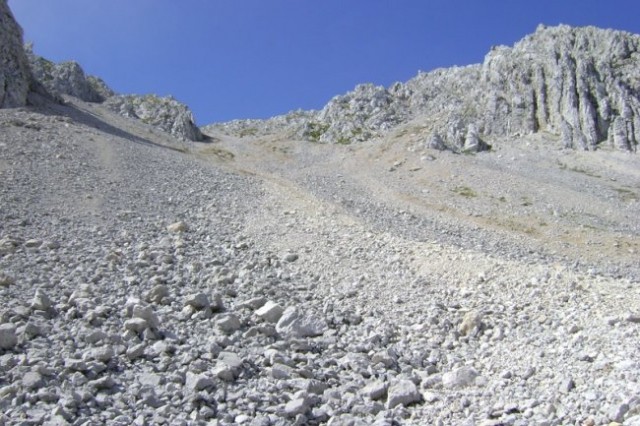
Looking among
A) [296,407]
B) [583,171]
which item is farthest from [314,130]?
[296,407]

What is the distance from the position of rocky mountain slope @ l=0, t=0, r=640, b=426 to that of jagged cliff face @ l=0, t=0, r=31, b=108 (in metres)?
19.9

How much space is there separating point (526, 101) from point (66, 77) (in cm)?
6777

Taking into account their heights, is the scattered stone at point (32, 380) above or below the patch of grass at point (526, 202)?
below

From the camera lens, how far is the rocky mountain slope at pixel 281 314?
836 centimetres

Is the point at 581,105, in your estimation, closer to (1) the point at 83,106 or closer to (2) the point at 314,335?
(1) the point at 83,106

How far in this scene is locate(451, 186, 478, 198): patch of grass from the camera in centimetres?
3881

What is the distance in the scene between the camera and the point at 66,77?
80.6m

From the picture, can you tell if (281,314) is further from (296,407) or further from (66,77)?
(66,77)

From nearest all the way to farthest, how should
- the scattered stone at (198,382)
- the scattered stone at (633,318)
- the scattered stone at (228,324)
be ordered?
the scattered stone at (198,382) → the scattered stone at (633,318) → the scattered stone at (228,324)

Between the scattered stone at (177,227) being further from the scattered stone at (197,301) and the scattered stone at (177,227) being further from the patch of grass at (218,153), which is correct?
the patch of grass at (218,153)

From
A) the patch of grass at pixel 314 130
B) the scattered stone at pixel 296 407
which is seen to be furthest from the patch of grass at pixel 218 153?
the scattered stone at pixel 296 407

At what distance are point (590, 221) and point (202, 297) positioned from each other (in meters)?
28.5

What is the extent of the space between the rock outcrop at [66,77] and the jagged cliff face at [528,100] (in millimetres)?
33746

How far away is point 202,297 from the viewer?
12.1 m
